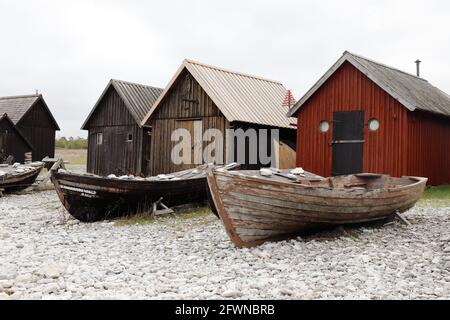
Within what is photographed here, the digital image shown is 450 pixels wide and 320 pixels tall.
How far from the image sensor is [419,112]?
16.0 metres

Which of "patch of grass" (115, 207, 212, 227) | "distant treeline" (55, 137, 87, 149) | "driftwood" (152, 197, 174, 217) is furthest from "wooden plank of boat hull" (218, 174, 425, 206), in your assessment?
"distant treeline" (55, 137, 87, 149)

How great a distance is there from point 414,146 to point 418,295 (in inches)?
420

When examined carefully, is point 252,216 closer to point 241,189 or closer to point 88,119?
point 241,189

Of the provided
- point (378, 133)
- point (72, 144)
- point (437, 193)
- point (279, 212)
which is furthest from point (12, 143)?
point (72, 144)

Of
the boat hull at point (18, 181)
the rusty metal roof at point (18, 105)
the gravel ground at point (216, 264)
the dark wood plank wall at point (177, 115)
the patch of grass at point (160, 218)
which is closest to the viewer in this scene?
the gravel ground at point (216, 264)

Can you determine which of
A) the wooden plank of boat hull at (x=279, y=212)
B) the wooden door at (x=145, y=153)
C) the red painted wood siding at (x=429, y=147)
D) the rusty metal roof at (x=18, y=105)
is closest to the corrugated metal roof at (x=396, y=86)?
the red painted wood siding at (x=429, y=147)

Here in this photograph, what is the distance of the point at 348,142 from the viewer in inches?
643

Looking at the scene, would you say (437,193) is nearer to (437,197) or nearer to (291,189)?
(437,197)

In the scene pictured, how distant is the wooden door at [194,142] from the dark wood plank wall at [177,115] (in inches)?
7.7

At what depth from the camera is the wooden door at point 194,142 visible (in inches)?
715

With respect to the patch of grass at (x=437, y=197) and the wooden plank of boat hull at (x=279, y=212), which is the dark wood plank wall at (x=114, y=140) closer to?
the patch of grass at (x=437, y=197)

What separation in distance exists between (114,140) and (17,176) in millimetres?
5221

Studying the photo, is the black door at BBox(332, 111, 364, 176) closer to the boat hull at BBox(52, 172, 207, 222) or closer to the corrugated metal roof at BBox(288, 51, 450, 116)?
the corrugated metal roof at BBox(288, 51, 450, 116)

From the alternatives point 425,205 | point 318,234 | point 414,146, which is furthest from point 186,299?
point 414,146
